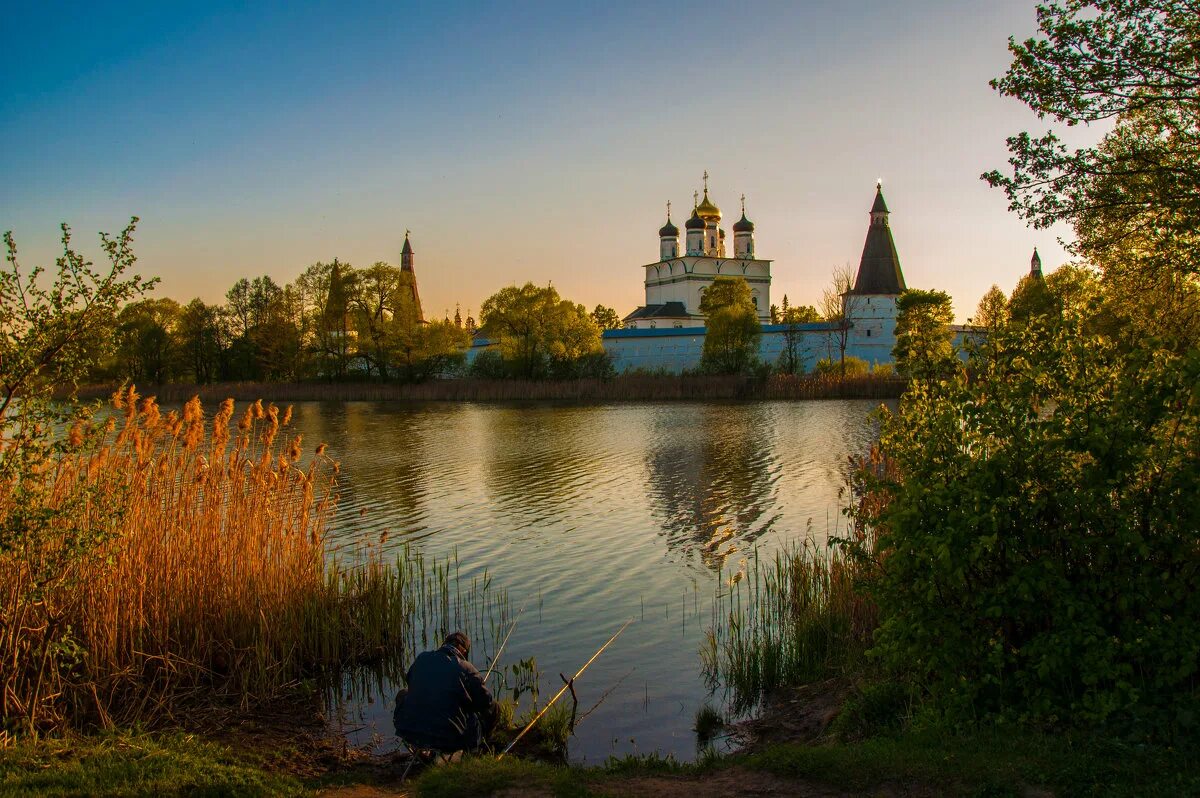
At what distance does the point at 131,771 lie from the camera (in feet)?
14.9

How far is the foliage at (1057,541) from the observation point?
4.33m

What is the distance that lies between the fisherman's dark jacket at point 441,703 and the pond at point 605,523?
0.78m

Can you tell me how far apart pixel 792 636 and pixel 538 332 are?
47141 mm

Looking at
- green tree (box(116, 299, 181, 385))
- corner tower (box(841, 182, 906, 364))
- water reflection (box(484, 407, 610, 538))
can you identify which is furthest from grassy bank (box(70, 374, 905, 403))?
corner tower (box(841, 182, 906, 364))

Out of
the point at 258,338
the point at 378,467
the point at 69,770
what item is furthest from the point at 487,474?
the point at 258,338

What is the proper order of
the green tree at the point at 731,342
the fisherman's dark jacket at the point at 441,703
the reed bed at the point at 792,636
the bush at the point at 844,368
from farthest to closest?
1. the green tree at the point at 731,342
2. the bush at the point at 844,368
3. the reed bed at the point at 792,636
4. the fisherman's dark jacket at the point at 441,703

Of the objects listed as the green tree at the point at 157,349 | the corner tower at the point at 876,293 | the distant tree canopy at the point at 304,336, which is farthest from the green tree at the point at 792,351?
the green tree at the point at 157,349

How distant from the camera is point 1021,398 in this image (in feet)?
15.5

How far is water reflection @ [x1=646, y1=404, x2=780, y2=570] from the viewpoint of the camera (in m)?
12.5

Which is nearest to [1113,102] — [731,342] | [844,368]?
[844,368]

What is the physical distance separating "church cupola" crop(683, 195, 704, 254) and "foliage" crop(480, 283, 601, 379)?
132 ft

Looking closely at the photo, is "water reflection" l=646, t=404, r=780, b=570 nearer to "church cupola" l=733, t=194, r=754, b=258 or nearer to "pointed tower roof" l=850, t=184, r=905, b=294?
"pointed tower roof" l=850, t=184, r=905, b=294

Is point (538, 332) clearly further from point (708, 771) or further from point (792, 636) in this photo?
point (708, 771)

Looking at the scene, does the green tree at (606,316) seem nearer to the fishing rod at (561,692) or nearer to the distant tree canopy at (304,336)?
the distant tree canopy at (304,336)
